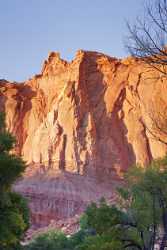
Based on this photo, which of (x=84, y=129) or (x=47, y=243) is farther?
(x=84, y=129)

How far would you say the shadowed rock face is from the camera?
275ft

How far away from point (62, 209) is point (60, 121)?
488 inches

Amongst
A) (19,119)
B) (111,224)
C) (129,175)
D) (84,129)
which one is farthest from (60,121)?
(111,224)

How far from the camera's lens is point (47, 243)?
41.4 m

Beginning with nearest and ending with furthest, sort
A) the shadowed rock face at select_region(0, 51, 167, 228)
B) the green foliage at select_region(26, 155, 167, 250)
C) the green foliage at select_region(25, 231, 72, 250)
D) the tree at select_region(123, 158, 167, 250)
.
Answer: the green foliage at select_region(26, 155, 167, 250), the tree at select_region(123, 158, 167, 250), the green foliage at select_region(25, 231, 72, 250), the shadowed rock face at select_region(0, 51, 167, 228)

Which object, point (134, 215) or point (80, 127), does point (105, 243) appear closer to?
point (134, 215)

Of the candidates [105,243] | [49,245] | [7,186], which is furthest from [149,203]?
[49,245]

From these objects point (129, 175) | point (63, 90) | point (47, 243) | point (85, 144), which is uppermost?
point (63, 90)

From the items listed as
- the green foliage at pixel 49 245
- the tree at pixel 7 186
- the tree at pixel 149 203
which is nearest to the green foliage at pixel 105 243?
the tree at pixel 149 203

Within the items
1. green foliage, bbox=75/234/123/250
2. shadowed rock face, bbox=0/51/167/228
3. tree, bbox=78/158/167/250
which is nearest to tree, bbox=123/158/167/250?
tree, bbox=78/158/167/250

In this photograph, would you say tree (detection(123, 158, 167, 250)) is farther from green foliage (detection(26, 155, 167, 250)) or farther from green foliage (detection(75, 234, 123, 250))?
green foliage (detection(75, 234, 123, 250))

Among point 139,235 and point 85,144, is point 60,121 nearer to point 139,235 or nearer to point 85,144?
point 85,144

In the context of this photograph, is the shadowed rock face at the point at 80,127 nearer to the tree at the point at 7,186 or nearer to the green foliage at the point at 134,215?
the green foliage at the point at 134,215

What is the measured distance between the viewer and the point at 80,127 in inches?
3469
